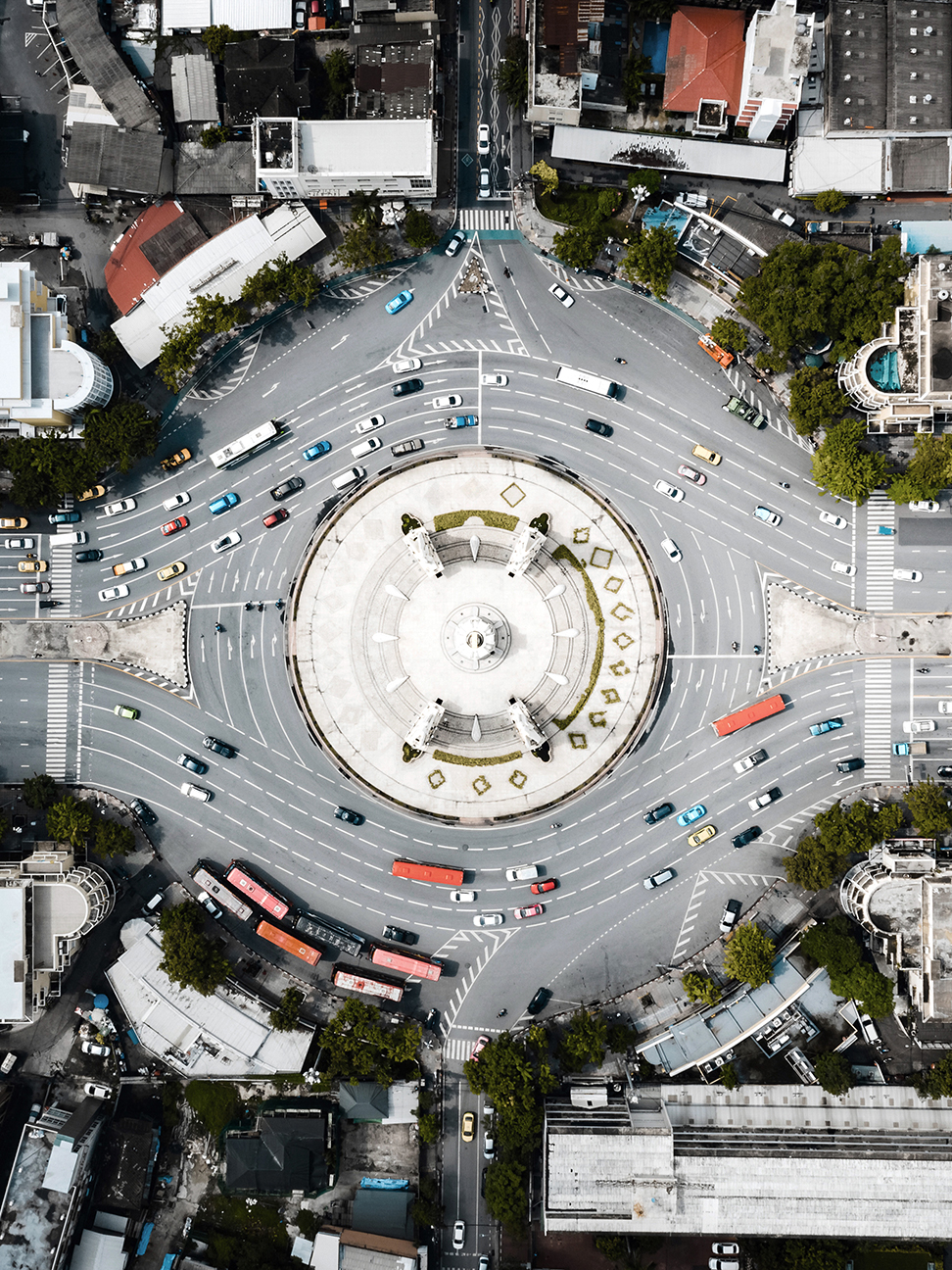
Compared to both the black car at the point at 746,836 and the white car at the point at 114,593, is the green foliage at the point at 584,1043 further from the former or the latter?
the white car at the point at 114,593

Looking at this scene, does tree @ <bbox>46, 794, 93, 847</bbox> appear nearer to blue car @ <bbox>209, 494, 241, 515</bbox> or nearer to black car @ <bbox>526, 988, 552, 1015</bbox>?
blue car @ <bbox>209, 494, 241, 515</bbox>

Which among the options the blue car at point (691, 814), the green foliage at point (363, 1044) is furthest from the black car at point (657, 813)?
the green foliage at point (363, 1044)

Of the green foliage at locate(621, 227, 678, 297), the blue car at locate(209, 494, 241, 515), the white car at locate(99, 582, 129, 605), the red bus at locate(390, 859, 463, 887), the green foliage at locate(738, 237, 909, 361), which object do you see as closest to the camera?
the green foliage at locate(738, 237, 909, 361)

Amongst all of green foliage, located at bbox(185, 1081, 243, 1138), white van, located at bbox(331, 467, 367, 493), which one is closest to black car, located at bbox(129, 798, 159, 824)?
green foliage, located at bbox(185, 1081, 243, 1138)

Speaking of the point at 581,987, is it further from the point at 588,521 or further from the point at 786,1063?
the point at 588,521

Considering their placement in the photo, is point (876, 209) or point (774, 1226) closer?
point (774, 1226)

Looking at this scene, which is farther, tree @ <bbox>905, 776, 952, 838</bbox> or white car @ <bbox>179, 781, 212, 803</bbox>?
white car @ <bbox>179, 781, 212, 803</bbox>

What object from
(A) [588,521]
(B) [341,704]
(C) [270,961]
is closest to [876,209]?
(A) [588,521]
